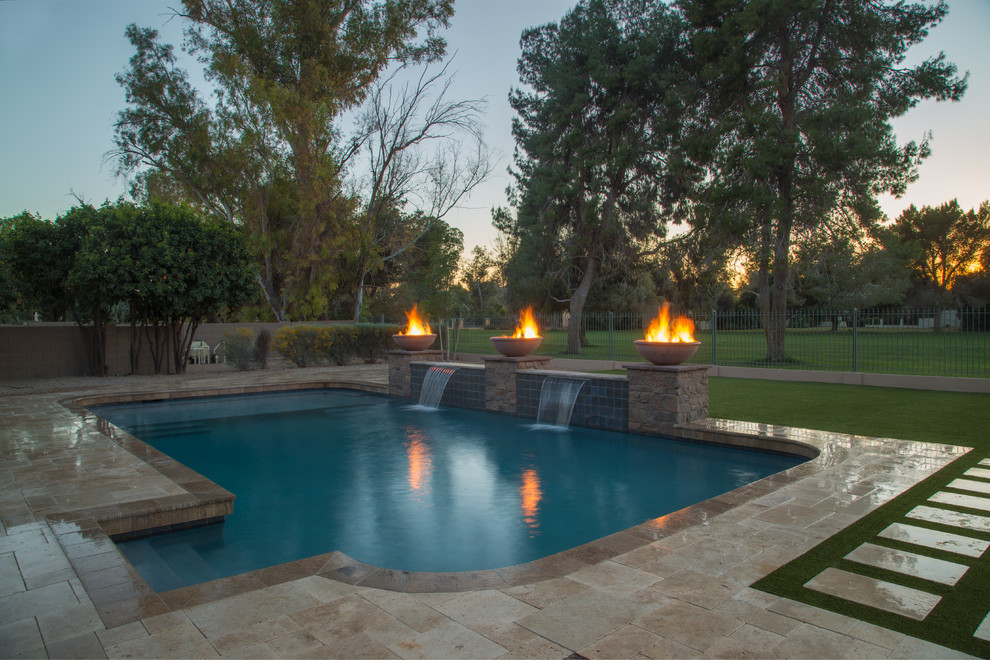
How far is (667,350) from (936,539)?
12.5 feet

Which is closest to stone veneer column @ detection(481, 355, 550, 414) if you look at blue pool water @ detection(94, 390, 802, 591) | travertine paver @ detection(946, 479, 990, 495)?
blue pool water @ detection(94, 390, 802, 591)

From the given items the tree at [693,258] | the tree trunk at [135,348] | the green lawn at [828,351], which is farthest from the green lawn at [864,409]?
the tree trunk at [135,348]

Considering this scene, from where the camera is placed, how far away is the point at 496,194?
78.4ft

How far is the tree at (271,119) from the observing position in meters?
19.8

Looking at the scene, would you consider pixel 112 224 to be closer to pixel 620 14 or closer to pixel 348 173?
pixel 348 173

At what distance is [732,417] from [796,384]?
4720 millimetres

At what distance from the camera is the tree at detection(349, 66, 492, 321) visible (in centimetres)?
2172

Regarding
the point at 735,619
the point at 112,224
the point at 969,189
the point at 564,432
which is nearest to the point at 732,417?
the point at 564,432

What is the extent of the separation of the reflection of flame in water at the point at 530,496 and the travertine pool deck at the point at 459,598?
1217 mm

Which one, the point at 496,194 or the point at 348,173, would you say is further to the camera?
the point at 496,194

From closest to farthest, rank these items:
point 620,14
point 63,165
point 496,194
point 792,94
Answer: point 792,94 → point 63,165 → point 620,14 → point 496,194

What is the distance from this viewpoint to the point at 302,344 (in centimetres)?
1623

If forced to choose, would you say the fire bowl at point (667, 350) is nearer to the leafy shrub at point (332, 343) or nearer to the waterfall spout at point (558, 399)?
the waterfall spout at point (558, 399)

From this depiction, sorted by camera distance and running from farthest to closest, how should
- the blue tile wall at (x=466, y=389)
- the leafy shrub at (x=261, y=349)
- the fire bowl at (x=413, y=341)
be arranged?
1. the leafy shrub at (x=261, y=349)
2. the fire bowl at (x=413, y=341)
3. the blue tile wall at (x=466, y=389)
